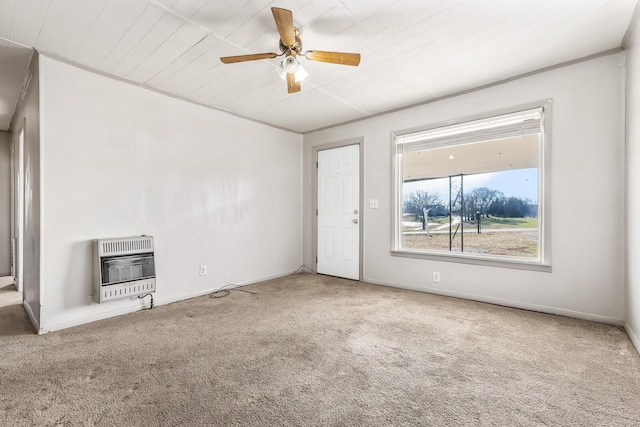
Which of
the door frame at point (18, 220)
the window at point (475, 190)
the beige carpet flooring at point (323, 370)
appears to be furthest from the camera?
the door frame at point (18, 220)

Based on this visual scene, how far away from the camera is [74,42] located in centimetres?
239

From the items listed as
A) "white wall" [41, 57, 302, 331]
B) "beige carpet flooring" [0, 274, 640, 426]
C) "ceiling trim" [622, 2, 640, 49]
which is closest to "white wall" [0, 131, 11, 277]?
"beige carpet flooring" [0, 274, 640, 426]

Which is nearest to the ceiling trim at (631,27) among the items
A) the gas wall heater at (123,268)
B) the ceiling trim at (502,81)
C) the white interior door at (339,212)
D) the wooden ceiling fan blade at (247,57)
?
the ceiling trim at (502,81)

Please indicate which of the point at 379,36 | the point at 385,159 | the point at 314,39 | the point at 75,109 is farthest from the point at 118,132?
the point at 385,159

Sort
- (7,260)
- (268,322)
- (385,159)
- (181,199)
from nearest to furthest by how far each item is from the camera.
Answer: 1. (268,322)
2. (181,199)
3. (385,159)
4. (7,260)

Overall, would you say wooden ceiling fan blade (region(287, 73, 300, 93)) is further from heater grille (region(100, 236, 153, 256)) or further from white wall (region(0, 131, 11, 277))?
white wall (region(0, 131, 11, 277))

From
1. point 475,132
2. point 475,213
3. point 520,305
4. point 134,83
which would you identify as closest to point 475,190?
point 475,213

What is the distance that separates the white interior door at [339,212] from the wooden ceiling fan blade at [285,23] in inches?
98.9

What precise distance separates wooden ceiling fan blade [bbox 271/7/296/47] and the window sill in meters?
2.85

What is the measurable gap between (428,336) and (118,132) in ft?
11.6

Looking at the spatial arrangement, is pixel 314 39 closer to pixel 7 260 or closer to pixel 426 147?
pixel 426 147

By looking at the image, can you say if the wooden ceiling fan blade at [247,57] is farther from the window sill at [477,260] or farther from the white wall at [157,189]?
the window sill at [477,260]

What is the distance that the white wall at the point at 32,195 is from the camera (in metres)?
2.60

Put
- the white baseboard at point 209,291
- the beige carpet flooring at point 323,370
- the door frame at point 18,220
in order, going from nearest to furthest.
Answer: the beige carpet flooring at point 323,370 → the white baseboard at point 209,291 → the door frame at point 18,220
